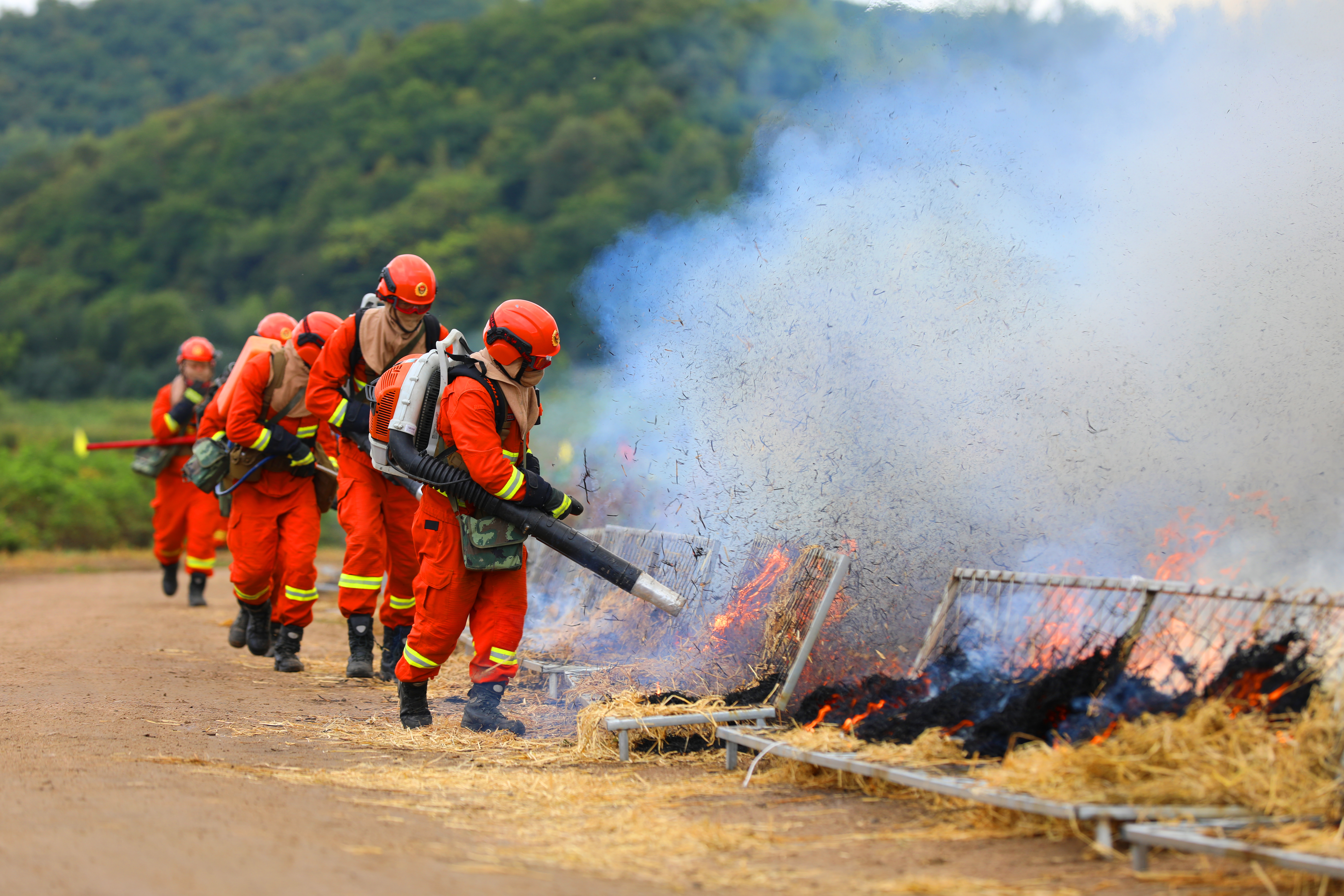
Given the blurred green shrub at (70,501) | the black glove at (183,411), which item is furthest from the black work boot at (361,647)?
the blurred green shrub at (70,501)

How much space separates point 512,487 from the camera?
6.11m

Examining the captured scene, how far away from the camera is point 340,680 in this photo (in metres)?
8.31

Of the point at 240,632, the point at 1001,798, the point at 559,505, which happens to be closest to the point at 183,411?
the point at 240,632

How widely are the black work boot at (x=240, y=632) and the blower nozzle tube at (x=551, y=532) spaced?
3625mm

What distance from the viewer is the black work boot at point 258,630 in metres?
9.08

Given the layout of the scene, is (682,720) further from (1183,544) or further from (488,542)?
(1183,544)

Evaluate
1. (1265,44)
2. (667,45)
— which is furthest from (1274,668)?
(667,45)

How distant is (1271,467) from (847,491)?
203cm

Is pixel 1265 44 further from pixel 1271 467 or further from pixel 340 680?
pixel 340 680

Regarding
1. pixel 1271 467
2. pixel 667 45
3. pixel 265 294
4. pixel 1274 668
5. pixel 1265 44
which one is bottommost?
pixel 1274 668

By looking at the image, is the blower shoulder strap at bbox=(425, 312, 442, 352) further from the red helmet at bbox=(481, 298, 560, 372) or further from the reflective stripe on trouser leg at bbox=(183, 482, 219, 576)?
the reflective stripe on trouser leg at bbox=(183, 482, 219, 576)

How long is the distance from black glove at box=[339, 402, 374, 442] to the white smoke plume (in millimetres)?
1737

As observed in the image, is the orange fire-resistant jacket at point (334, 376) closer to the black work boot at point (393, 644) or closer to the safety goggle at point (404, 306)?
the safety goggle at point (404, 306)

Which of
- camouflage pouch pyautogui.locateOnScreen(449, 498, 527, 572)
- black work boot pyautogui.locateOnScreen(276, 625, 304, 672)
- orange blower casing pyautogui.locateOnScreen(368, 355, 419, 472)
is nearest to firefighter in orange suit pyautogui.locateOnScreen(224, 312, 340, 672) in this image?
black work boot pyautogui.locateOnScreen(276, 625, 304, 672)
